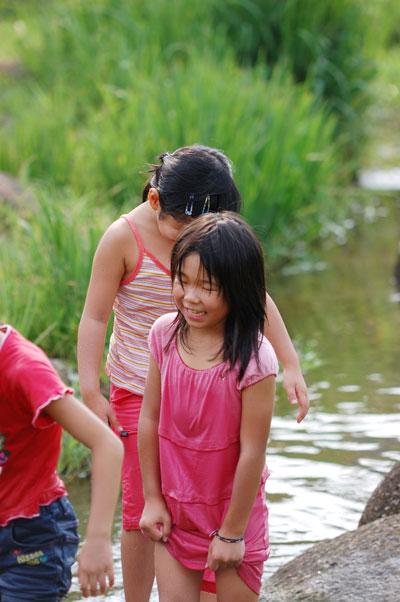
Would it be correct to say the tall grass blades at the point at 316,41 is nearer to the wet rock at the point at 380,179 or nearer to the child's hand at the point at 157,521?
the wet rock at the point at 380,179

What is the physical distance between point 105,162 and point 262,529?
4160mm

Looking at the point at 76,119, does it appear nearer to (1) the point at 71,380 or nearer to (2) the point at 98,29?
(2) the point at 98,29

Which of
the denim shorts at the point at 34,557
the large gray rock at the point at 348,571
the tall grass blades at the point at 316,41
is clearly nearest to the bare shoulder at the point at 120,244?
the denim shorts at the point at 34,557

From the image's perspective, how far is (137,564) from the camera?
252 cm

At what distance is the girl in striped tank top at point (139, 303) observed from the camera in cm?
232

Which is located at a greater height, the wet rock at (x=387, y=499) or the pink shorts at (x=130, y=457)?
the pink shorts at (x=130, y=457)

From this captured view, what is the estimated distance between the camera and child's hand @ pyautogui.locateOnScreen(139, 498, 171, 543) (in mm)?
2104

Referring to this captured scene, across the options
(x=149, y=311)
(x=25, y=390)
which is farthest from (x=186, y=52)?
(x=25, y=390)

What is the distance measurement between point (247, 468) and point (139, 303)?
23.4 inches

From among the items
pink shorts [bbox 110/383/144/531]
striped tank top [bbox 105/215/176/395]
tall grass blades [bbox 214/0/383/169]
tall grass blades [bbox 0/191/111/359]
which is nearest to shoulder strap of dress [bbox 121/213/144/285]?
striped tank top [bbox 105/215/176/395]

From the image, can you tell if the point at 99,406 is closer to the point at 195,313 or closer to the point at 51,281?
the point at 195,313

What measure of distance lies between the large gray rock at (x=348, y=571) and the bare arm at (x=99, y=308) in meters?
0.63

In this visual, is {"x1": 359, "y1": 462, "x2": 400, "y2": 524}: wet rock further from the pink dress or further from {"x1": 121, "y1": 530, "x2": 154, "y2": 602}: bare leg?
the pink dress

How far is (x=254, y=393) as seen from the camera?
201 cm
